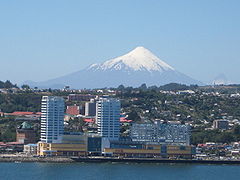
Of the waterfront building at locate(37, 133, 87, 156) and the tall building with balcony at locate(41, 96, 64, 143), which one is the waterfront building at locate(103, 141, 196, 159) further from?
the tall building with balcony at locate(41, 96, 64, 143)

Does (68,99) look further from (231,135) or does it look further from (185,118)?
(231,135)

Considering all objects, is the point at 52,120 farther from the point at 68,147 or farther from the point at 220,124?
the point at 220,124


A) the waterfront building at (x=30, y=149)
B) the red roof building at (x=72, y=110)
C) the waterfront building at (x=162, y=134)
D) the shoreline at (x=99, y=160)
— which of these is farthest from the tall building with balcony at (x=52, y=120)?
the red roof building at (x=72, y=110)

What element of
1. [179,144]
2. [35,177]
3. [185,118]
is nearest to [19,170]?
[35,177]

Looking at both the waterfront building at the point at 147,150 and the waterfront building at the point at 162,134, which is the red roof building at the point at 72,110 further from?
the waterfront building at the point at 147,150

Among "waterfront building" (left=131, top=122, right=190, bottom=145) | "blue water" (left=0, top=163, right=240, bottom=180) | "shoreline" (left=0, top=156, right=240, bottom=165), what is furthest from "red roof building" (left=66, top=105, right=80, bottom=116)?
"blue water" (left=0, top=163, right=240, bottom=180)

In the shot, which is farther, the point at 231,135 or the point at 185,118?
the point at 185,118
